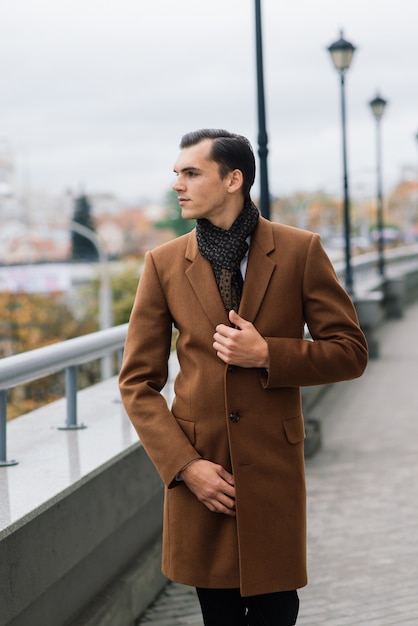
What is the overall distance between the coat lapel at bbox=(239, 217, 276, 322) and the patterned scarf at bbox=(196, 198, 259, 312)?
0.04 metres

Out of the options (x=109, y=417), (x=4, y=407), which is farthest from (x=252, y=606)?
(x=109, y=417)

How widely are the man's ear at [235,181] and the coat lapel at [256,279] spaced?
0.58 ft

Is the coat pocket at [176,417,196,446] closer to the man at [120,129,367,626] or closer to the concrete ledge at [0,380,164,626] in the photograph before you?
the man at [120,129,367,626]

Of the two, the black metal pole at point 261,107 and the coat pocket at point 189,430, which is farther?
the black metal pole at point 261,107

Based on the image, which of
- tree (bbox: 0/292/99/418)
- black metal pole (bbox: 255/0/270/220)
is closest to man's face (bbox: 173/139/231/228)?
black metal pole (bbox: 255/0/270/220)

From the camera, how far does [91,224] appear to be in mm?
147875

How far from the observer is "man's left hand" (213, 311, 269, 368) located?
3146mm

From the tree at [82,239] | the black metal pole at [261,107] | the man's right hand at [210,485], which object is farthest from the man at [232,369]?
the tree at [82,239]

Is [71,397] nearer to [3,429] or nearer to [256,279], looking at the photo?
[3,429]

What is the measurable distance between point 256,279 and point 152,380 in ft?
1.35

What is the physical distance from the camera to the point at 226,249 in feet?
10.8

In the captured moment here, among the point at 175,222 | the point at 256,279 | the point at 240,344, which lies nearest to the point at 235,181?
Answer: the point at 256,279

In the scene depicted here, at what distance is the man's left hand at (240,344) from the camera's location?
10.3ft

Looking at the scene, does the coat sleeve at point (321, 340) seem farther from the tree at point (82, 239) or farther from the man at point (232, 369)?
the tree at point (82, 239)
